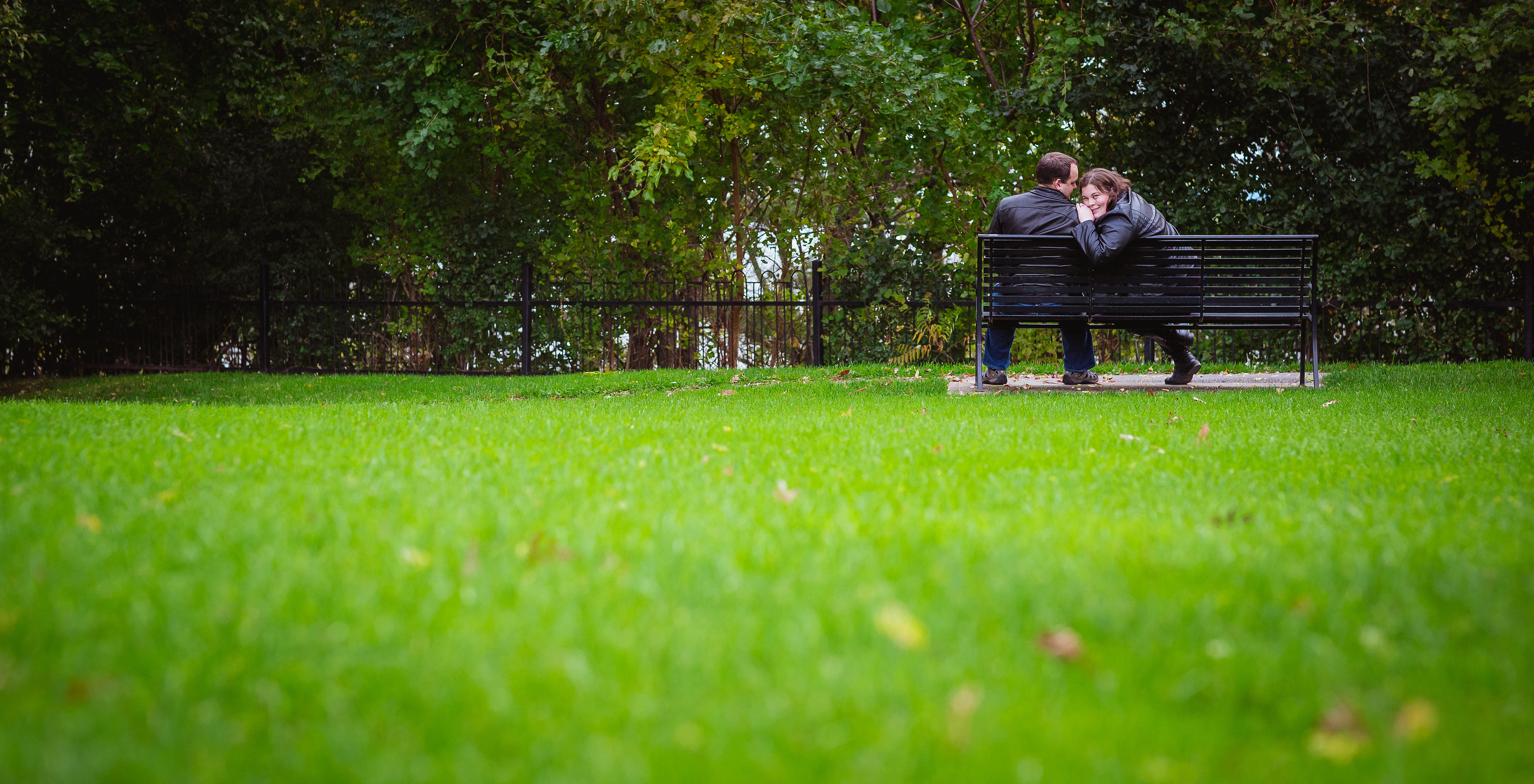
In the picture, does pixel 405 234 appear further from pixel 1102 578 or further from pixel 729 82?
pixel 1102 578

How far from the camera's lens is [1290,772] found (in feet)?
5.12

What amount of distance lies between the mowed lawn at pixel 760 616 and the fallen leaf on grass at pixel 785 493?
2 centimetres

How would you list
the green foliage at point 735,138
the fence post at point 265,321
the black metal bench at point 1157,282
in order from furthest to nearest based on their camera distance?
the fence post at point 265,321 → the green foliage at point 735,138 → the black metal bench at point 1157,282

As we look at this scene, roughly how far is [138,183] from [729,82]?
31.1 ft

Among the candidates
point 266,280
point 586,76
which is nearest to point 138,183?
point 266,280

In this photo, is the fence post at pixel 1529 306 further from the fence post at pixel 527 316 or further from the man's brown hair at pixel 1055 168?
the fence post at pixel 527 316

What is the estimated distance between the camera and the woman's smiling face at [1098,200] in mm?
7934

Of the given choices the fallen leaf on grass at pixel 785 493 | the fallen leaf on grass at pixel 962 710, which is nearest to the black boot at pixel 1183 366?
the fallen leaf on grass at pixel 785 493

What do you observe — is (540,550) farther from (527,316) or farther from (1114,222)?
(527,316)

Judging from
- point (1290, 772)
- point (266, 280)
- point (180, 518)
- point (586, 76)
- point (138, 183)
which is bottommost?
point (1290, 772)

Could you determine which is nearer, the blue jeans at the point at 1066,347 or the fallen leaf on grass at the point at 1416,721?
the fallen leaf on grass at the point at 1416,721

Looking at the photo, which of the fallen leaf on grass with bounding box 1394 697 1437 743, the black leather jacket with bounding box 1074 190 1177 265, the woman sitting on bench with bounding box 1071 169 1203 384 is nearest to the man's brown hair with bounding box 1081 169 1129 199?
the woman sitting on bench with bounding box 1071 169 1203 384

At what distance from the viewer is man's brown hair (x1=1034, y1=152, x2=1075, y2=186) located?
8266mm

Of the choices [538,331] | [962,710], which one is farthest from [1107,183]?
[538,331]
